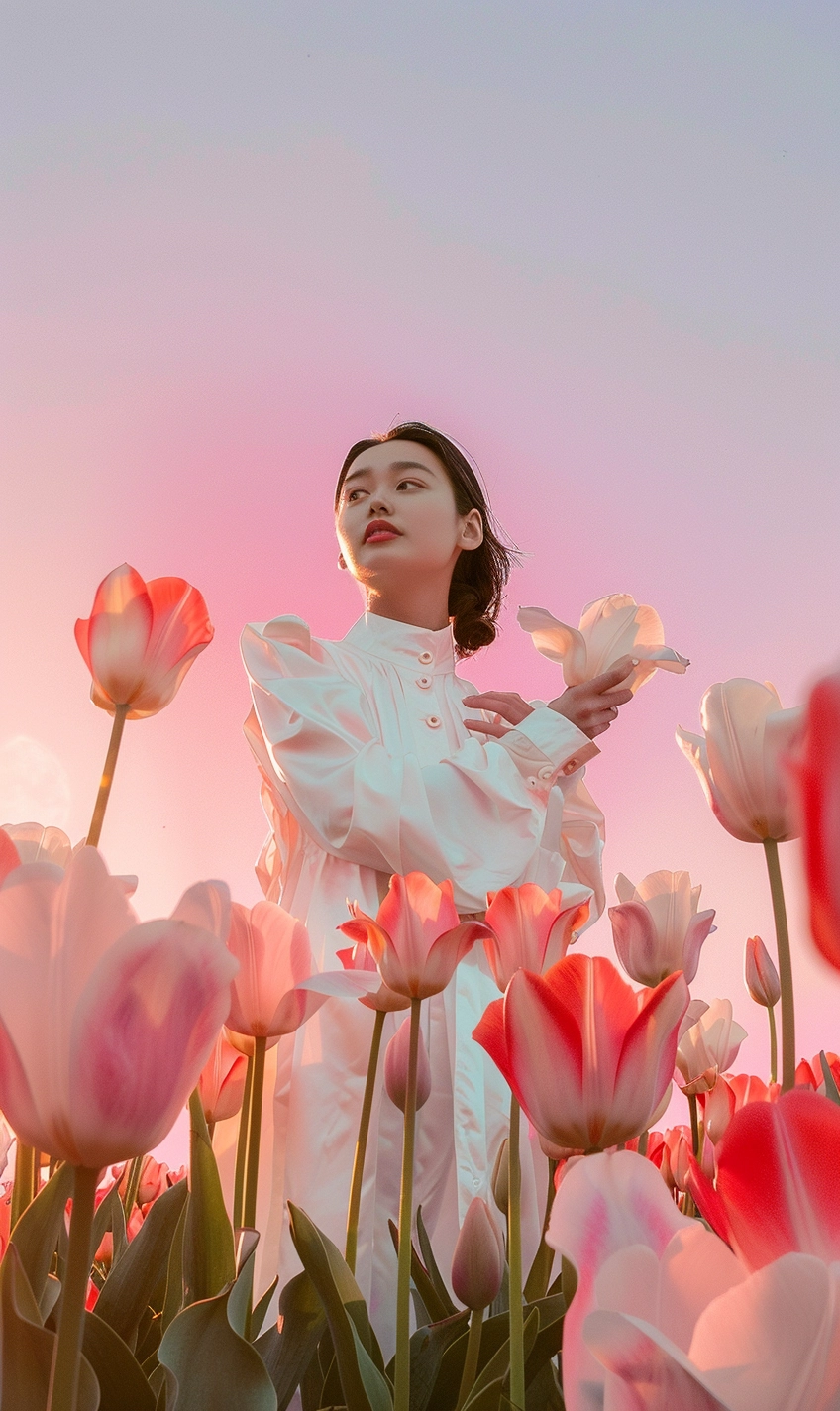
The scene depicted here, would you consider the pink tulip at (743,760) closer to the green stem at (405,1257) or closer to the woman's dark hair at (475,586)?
the green stem at (405,1257)

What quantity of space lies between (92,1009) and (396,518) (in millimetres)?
1749

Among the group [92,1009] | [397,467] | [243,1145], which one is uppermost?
[397,467]

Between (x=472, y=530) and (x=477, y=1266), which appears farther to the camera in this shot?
(x=472, y=530)

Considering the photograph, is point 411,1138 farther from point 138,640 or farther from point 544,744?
point 544,744

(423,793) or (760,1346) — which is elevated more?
(423,793)

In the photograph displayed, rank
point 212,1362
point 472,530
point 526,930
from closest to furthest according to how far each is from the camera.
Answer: point 212,1362, point 526,930, point 472,530

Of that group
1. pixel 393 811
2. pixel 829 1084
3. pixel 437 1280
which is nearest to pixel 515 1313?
pixel 437 1280

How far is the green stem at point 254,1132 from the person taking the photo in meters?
0.58

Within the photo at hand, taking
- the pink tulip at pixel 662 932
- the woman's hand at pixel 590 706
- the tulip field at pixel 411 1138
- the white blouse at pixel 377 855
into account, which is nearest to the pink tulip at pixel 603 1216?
the tulip field at pixel 411 1138

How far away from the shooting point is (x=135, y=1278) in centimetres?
51

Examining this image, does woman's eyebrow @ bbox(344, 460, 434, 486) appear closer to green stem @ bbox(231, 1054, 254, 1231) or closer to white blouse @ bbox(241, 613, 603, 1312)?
white blouse @ bbox(241, 613, 603, 1312)

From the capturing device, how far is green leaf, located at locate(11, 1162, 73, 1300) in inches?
16.3

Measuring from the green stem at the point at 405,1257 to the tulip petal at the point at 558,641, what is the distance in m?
0.64

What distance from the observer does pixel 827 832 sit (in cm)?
15
